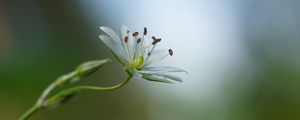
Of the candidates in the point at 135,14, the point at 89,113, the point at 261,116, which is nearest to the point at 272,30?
the point at 261,116

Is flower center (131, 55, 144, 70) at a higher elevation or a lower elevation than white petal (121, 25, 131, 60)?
lower

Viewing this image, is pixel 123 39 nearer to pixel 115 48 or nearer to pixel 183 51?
pixel 115 48

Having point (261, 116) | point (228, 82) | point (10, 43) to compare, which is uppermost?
point (10, 43)

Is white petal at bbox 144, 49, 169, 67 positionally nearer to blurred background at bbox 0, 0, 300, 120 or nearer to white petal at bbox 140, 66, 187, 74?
white petal at bbox 140, 66, 187, 74

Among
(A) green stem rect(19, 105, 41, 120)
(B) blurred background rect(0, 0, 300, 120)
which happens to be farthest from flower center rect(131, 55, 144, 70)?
(B) blurred background rect(0, 0, 300, 120)

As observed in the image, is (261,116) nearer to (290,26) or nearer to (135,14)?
(290,26)

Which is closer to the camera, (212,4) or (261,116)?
(261,116)

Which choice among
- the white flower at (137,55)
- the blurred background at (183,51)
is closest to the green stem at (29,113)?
the white flower at (137,55)
